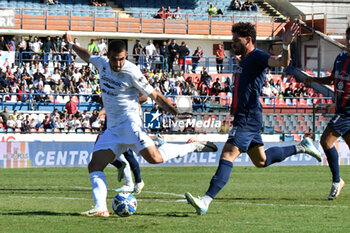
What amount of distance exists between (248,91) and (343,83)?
8.60 ft

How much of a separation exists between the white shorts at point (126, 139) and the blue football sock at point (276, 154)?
2.03 metres

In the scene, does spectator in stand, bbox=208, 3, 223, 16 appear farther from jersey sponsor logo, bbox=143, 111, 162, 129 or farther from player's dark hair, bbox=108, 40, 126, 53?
player's dark hair, bbox=108, 40, 126, 53

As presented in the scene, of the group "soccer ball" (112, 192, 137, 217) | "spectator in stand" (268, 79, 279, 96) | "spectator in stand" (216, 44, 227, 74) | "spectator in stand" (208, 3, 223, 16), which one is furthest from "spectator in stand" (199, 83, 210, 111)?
"soccer ball" (112, 192, 137, 217)

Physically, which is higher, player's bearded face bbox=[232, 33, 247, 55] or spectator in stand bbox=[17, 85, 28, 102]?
player's bearded face bbox=[232, 33, 247, 55]

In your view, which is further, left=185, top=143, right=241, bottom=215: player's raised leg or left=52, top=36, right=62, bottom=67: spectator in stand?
left=52, top=36, right=62, bottom=67: spectator in stand

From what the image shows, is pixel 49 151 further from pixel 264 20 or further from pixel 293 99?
pixel 264 20

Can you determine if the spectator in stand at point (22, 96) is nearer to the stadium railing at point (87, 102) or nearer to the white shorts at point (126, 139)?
the stadium railing at point (87, 102)

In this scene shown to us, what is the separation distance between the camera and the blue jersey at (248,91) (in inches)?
367

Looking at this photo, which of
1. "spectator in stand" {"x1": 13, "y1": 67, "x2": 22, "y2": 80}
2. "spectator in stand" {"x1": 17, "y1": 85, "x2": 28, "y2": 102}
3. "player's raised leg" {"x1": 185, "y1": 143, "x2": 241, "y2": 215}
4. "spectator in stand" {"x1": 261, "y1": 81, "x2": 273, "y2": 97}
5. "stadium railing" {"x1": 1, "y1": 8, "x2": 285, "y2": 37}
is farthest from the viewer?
"stadium railing" {"x1": 1, "y1": 8, "x2": 285, "y2": 37}

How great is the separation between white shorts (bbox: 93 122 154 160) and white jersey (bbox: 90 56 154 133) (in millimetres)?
58

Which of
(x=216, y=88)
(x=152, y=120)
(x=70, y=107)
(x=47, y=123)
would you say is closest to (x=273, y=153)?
(x=152, y=120)

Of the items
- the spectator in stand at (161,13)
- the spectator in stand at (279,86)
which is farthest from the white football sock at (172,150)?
the spectator in stand at (161,13)

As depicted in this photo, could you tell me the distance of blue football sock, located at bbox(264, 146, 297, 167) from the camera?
10352mm

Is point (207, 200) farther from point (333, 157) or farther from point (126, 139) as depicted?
point (333, 157)
